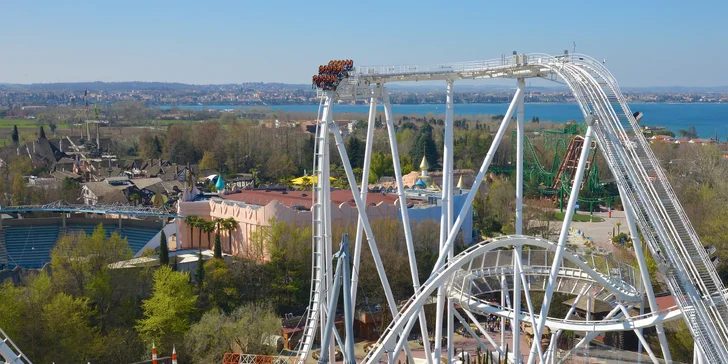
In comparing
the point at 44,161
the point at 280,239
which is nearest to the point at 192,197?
the point at 280,239

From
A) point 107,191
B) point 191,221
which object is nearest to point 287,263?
point 191,221

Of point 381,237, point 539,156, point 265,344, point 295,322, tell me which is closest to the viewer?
point 265,344

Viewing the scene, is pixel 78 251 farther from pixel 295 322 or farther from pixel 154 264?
pixel 295 322

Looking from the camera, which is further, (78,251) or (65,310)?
(78,251)

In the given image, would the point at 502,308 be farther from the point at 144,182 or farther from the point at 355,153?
the point at 355,153

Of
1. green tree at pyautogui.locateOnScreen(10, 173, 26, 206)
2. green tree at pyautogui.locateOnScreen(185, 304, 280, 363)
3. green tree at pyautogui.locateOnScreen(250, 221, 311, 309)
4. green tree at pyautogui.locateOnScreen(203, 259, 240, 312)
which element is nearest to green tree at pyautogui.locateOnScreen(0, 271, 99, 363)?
green tree at pyautogui.locateOnScreen(185, 304, 280, 363)

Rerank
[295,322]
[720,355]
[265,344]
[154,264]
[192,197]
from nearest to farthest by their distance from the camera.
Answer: [720,355], [265,344], [295,322], [154,264], [192,197]
